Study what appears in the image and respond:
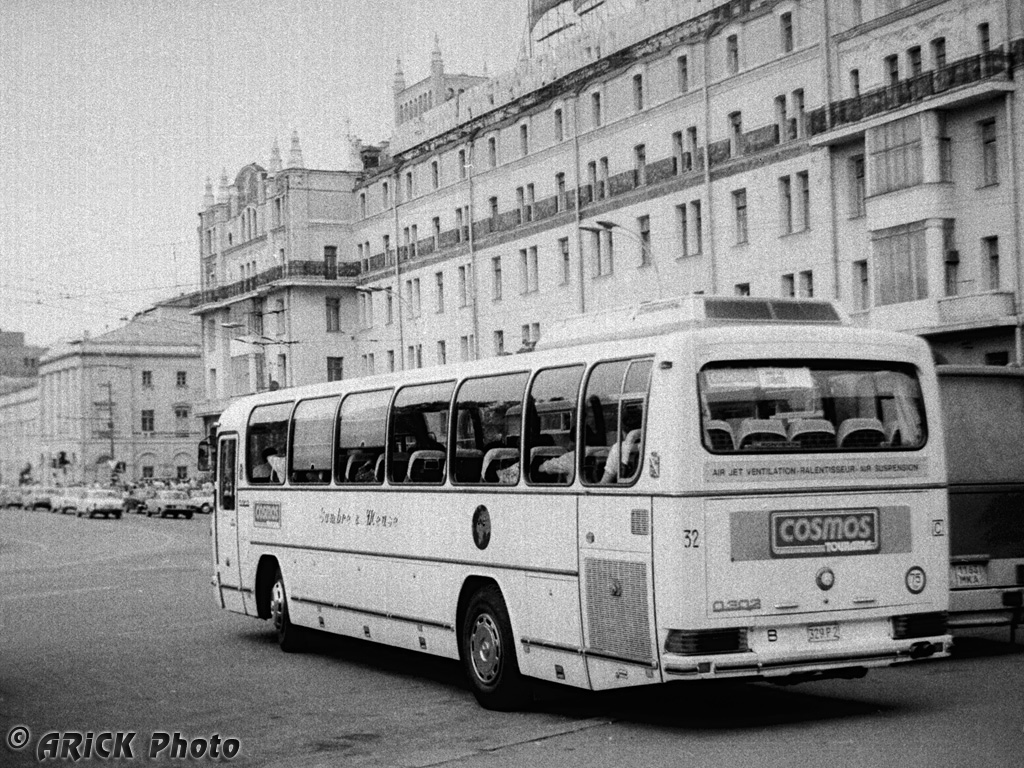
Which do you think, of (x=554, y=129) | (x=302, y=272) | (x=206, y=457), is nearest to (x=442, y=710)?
(x=206, y=457)

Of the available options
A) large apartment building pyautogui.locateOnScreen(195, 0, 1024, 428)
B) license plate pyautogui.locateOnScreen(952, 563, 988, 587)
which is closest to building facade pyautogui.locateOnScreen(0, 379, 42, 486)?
large apartment building pyautogui.locateOnScreen(195, 0, 1024, 428)

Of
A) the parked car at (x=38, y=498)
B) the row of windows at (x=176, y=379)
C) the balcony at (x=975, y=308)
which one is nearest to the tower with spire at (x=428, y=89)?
the parked car at (x=38, y=498)

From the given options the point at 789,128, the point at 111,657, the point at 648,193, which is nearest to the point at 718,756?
the point at 111,657

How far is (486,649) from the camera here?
44.0 feet

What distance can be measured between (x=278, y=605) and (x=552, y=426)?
694cm

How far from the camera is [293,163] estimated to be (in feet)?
291

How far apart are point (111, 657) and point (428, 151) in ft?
184

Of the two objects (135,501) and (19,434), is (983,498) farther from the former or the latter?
(19,434)

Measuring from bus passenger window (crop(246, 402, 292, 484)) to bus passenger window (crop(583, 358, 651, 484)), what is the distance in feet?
22.4

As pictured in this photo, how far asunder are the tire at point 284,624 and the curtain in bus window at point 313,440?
4.48 ft

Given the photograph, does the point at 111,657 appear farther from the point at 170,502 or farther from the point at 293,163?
the point at 293,163

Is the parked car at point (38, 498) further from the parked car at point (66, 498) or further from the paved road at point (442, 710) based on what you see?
the paved road at point (442, 710)

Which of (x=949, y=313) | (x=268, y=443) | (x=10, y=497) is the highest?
(x=949, y=313)

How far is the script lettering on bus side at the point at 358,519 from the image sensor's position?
15.5 m
